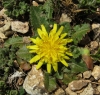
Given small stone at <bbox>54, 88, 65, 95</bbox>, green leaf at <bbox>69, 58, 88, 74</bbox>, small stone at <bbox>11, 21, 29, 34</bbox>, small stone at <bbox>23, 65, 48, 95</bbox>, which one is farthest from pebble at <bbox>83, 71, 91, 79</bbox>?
small stone at <bbox>11, 21, 29, 34</bbox>

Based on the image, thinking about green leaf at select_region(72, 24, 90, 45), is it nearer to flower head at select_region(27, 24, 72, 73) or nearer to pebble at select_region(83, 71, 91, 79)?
flower head at select_region(27, 24, 72, 73)

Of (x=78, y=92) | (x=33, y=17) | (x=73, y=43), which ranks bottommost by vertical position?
(x=78, y=92)

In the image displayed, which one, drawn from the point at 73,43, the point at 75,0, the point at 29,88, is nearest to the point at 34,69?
the point at 29,88

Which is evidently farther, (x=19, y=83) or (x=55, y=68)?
(x=19, y=83)

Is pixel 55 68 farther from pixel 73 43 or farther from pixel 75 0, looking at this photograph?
pixel 75 0

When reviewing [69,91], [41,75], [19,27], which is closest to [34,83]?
[41,75]

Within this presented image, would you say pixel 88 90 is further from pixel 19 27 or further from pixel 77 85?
pixel 19 27
